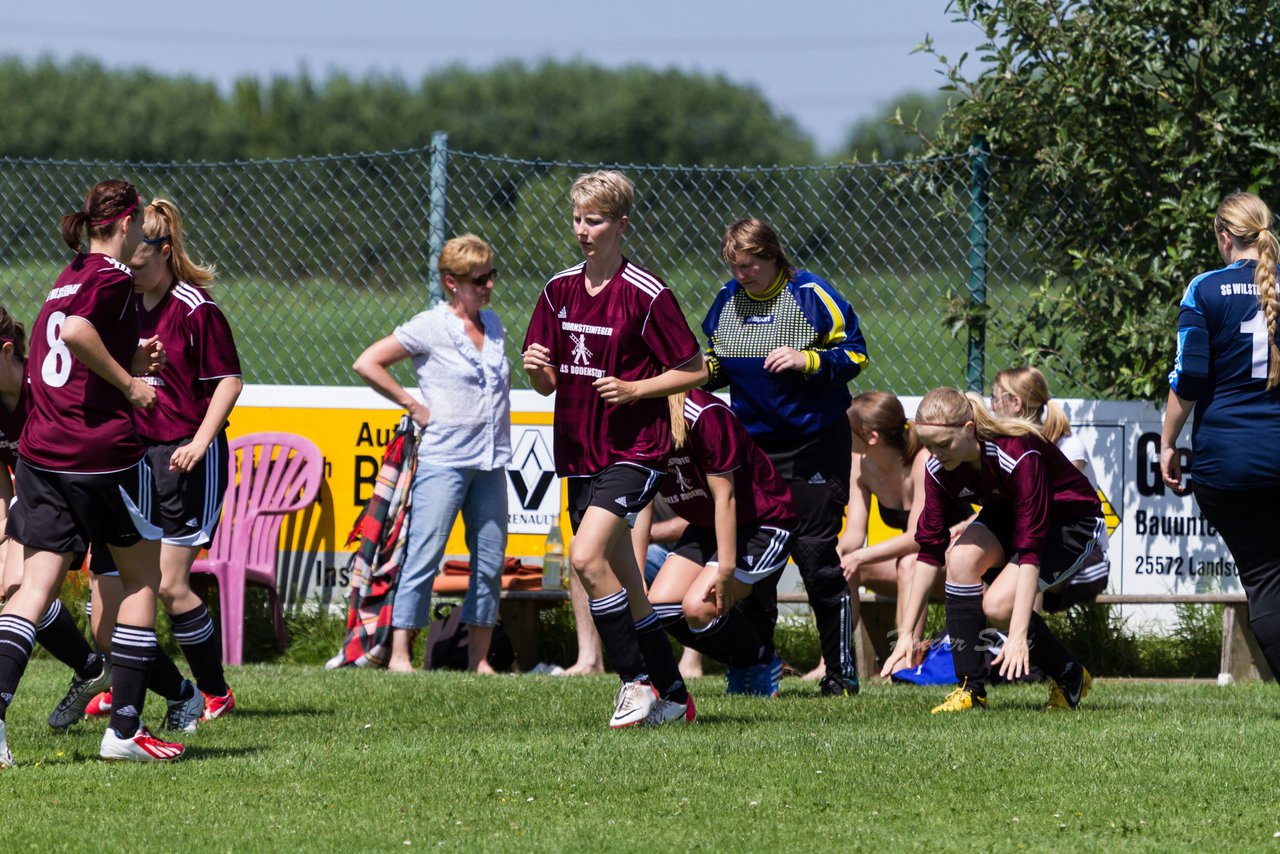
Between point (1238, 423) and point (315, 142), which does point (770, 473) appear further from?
point (315, 142)

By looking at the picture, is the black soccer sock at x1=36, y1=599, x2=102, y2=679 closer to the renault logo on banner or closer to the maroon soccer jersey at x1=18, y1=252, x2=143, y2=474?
the maroon soccer jersey at x1=18, y1=252, x2=143, y2=474

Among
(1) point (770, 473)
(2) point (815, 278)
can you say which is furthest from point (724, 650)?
(2) point (815, 278)

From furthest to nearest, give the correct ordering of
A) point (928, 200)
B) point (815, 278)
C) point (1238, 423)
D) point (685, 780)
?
point (928, 200), point (815, 278), point (1238, 423), point (685, 780)

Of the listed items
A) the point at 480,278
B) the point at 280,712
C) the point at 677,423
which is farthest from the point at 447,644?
the point at 677,423

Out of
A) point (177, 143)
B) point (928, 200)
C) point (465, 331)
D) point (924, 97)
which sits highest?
point (924, 97)

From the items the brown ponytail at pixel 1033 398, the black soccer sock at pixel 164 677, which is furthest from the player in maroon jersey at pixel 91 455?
the brown ponytail at pixel 1033 398

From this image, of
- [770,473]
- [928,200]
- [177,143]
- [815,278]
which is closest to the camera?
[770,473]

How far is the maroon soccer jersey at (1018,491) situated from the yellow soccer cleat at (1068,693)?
1.77 ft

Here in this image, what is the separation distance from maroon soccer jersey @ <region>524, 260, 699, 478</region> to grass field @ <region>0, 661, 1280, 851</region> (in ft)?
3.20

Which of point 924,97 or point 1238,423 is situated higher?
point 924,97

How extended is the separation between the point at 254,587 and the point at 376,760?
14.5ft

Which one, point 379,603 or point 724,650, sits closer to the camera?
point 724,650

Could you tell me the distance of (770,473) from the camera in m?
6.95

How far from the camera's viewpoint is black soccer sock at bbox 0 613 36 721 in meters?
5.00
